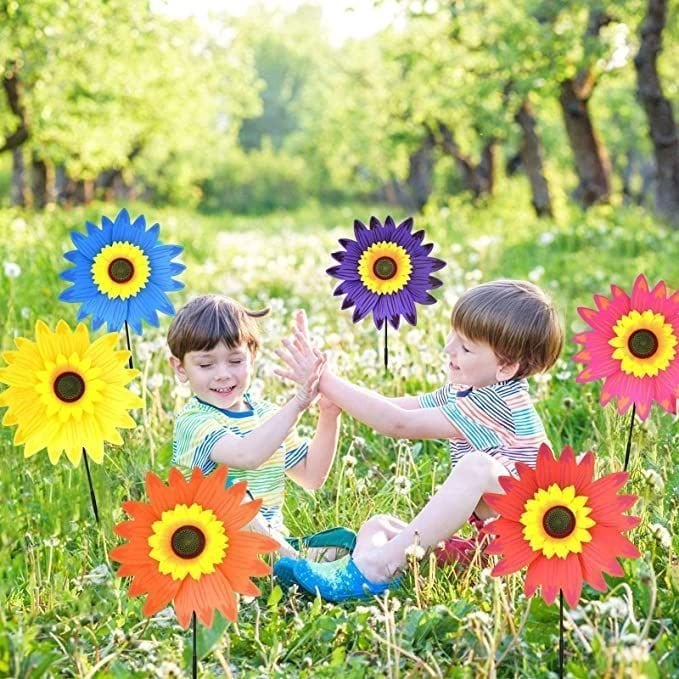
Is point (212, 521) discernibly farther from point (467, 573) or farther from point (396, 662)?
point (467, 573)

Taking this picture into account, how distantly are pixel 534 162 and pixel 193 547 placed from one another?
16431mm

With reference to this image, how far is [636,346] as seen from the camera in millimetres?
3246

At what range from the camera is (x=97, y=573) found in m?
3.11

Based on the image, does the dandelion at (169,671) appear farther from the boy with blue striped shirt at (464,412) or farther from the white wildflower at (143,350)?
the white wildflower at (143,350)

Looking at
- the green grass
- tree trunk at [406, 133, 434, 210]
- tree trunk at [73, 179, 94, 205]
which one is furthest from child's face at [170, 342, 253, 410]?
tree trunk at [73, 179, 94, 205]

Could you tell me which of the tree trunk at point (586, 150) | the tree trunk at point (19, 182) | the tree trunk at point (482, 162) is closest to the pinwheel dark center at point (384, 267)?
the tree trunk at point (586, 150)

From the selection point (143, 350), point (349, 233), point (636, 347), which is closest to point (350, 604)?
point (636, 347)

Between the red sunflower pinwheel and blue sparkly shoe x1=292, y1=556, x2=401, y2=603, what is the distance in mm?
851

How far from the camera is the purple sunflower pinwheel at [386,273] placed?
368 cm

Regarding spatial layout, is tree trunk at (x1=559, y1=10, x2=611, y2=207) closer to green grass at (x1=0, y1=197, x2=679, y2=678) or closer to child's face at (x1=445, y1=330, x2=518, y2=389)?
green grass at (x1=0, y1=197, x2=679, y2=678)

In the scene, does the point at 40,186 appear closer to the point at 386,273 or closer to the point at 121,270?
the point at 121,270

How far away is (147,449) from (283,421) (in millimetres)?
1183

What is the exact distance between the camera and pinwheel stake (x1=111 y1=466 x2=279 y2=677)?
91.5 inches

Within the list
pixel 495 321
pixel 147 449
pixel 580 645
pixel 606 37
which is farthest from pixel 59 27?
pixel 580 645
